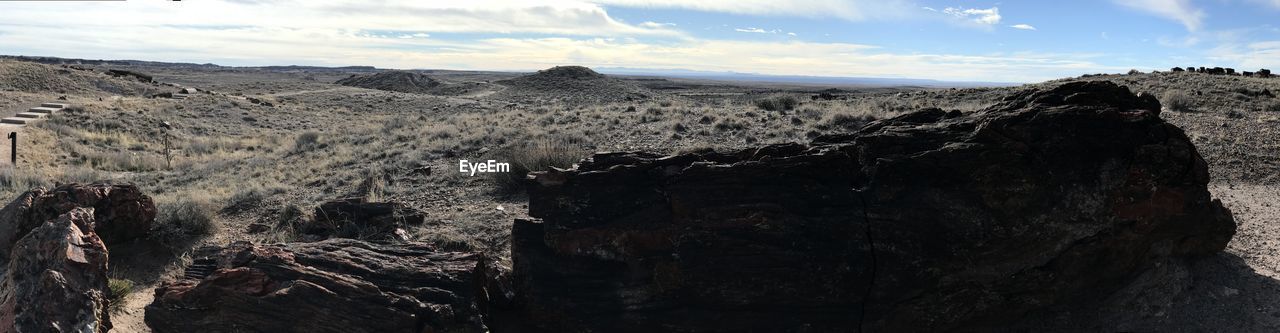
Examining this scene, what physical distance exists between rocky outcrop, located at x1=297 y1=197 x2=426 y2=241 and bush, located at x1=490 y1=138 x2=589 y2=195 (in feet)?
7.86

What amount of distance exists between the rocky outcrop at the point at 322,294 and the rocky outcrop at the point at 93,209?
13.0 ft

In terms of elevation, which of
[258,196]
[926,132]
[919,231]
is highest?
[926,132]

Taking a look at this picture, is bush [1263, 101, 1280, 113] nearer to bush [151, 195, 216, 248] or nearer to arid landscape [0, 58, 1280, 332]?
arid landscape [0, 58, 1280, 332]

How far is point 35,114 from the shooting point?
3034 cm

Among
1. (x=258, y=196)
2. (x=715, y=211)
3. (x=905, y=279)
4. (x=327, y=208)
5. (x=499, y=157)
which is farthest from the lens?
(x=499, y=157)

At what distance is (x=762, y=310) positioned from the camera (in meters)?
5.86

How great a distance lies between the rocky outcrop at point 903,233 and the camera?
5.82 m

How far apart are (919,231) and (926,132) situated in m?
1.23

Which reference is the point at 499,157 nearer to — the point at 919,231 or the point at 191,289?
the point at 191,289

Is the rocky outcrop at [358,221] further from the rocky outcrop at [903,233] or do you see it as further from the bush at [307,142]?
the bush at [307,142]

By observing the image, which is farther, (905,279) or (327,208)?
(327,208)

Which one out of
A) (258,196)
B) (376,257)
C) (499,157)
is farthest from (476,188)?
(376,257)

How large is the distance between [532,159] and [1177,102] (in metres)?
17.8

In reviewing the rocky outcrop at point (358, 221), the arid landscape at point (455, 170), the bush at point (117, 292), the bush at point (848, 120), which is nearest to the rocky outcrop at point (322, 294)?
the arid landscape at point (455, 170)
